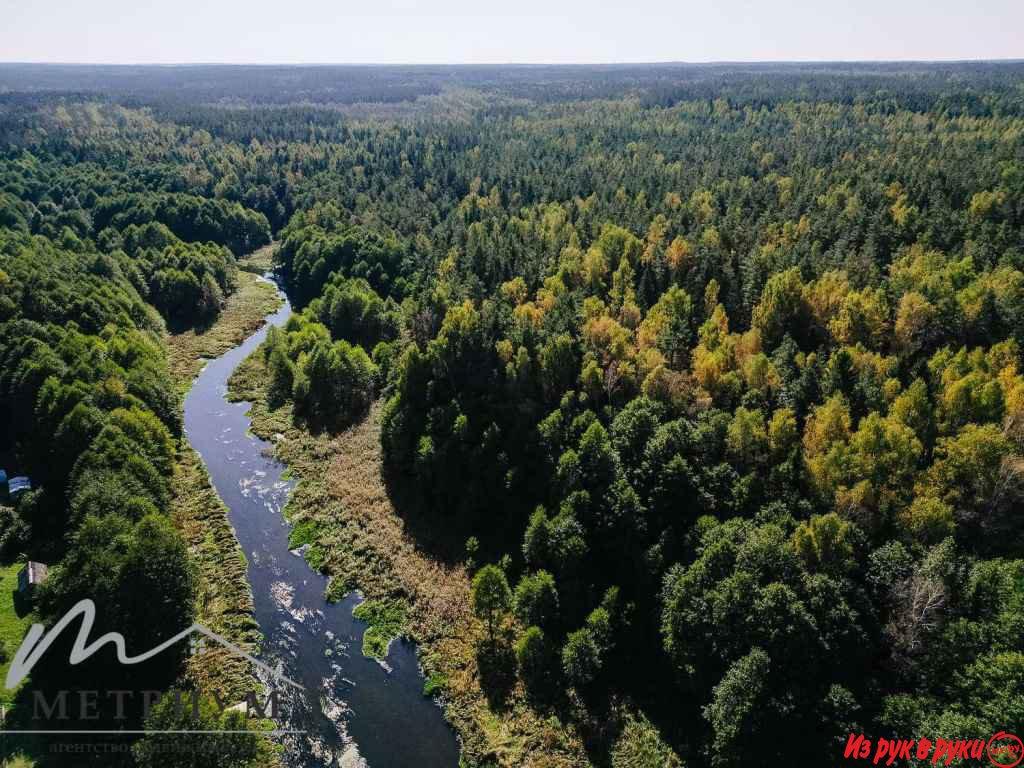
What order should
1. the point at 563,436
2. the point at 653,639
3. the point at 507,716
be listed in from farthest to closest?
the point at 563,436 < the point at 653,639 < the point at 507,716

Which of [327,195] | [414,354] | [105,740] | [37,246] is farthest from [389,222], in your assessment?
[105,740]

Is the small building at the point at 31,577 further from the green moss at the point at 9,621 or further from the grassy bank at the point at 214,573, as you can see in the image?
the grassy bank at the point at 214,573

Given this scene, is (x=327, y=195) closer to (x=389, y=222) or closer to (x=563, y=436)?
(x=389, y=222)

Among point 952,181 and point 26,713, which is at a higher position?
point 952,181

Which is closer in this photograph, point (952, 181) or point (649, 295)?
point (649, 295)
